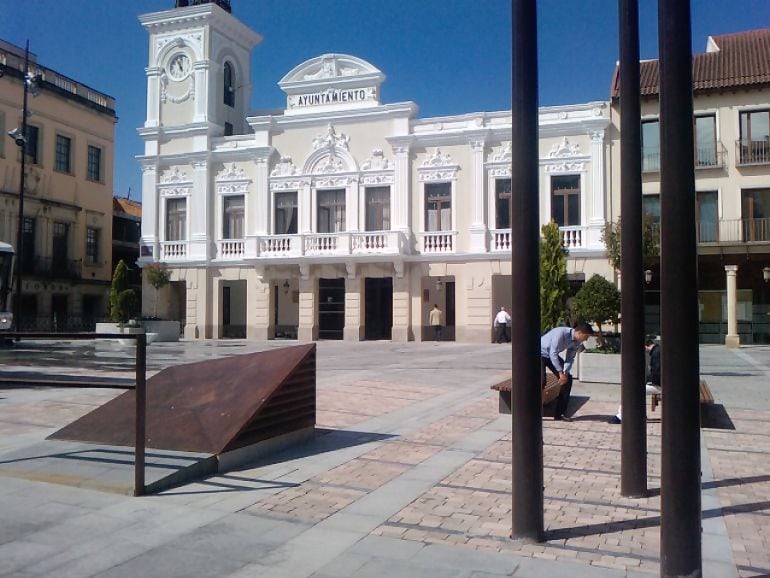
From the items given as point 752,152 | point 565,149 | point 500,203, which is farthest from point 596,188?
point 752,152

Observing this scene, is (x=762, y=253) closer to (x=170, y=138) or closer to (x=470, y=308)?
(x=470, y=308)

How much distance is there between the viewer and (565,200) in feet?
93.4

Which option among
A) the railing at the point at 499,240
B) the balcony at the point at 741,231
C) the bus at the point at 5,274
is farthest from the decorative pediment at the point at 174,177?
the balcony at the point at 741,231

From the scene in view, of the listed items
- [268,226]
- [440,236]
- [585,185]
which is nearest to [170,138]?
[268,226]

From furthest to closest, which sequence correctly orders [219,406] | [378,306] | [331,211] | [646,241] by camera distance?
[378,306], [331,211], [646,241], [219,406]

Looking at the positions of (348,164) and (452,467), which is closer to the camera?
(452,467)

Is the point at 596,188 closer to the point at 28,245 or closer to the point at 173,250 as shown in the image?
the point at 173,250

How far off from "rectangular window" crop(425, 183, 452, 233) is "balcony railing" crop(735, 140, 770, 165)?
36.5ft

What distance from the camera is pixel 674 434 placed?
373cm

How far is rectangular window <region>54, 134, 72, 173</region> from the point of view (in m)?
37.0

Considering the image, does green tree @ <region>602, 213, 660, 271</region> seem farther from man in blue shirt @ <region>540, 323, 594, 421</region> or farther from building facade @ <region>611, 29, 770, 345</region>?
man in blue shirt @ <region>540, 323, 594, 421</region>

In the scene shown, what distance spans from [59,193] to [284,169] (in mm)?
13328

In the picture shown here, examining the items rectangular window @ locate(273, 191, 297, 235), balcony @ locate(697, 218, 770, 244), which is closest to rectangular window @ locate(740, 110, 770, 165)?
balcony @ locate(697, 218, 770, 244)

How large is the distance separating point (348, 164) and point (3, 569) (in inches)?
1102
